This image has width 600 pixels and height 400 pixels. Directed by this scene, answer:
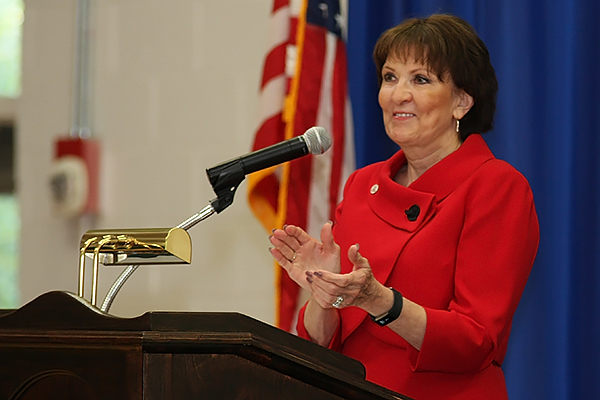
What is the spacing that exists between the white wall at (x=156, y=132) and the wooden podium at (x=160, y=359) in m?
2.01

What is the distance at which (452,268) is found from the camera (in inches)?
59.3

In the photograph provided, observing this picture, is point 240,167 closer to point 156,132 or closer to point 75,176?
point 156,132

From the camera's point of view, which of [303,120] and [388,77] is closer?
[388,77]

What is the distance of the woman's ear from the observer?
168cm

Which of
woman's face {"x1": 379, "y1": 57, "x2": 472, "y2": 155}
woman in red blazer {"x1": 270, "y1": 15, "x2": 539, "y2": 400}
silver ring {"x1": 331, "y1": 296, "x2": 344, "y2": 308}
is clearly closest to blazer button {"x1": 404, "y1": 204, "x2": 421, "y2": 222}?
woman in red blazer {"x1": 270, "y1": 15, "x2": 539, "y2": 400}

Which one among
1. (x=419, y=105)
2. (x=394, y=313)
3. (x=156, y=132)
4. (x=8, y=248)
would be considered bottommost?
(x=8, y=248)

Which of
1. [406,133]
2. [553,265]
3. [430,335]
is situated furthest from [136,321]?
[553,265]

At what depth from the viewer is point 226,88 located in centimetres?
305

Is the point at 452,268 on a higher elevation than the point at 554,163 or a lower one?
lower

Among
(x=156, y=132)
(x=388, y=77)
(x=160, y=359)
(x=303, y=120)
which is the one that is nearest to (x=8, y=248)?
(x=156, y=132)

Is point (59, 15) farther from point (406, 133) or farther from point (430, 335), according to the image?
point (430, 335)

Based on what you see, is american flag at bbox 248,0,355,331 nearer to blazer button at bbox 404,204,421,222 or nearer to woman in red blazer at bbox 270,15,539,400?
woman in red blazer at bbox 270,15,539,400

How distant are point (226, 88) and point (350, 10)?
66 centimetres

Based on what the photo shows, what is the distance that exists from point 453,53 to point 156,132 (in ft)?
5.86
